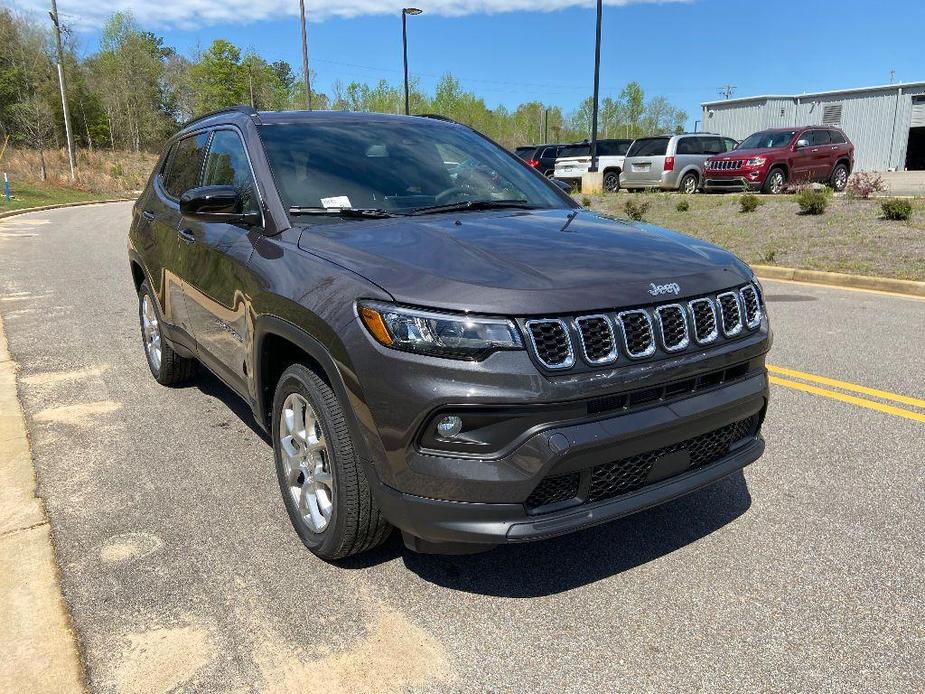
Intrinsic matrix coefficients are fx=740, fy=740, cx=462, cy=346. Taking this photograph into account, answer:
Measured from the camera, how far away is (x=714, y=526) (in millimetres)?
3277

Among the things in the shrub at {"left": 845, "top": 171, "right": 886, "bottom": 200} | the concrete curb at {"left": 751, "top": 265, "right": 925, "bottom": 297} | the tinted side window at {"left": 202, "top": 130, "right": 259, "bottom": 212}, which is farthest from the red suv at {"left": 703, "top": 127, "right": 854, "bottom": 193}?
the tinted side window at {"left": 202, "top": 130, "right": 259, "bottom": 212}

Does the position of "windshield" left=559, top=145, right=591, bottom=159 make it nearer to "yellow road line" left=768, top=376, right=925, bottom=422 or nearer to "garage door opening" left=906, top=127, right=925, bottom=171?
"yellow road line" left=768, top=376, right=925, bottom=422

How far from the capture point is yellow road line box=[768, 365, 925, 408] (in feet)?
16.2

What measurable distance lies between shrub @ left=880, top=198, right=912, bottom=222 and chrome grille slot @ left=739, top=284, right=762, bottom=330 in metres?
11.6

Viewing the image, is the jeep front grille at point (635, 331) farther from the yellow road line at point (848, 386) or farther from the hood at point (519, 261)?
the yellow road line at point (848, 386)

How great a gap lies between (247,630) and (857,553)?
2.42 m

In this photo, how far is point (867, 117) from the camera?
4288 cm

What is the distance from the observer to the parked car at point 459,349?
235 centimetres

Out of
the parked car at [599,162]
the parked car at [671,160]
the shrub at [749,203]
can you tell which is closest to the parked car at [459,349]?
the shrub at [749,203]

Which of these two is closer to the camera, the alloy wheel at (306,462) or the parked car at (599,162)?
the alloy wheel at (306,462)

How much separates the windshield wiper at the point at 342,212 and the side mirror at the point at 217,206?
0.21 meters

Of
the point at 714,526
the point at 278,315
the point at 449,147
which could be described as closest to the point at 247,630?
the point at 278,315

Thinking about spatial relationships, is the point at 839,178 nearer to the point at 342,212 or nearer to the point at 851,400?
the point at 851,400

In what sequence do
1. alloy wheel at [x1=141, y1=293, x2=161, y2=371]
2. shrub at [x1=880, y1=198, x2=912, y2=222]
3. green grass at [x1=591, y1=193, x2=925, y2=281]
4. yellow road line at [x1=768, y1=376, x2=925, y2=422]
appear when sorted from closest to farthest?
1. yellow road line at [x1=768, y1=376, x2=925, y2=422]
2. alloy wheel at [x1=141, y1=293, x2=161, y2=371]
3. green grass at [x1=591, y1=193, x2=925, y2=281]
4. shrub at [x1=880, y1=198, x2=912, y2=222]
